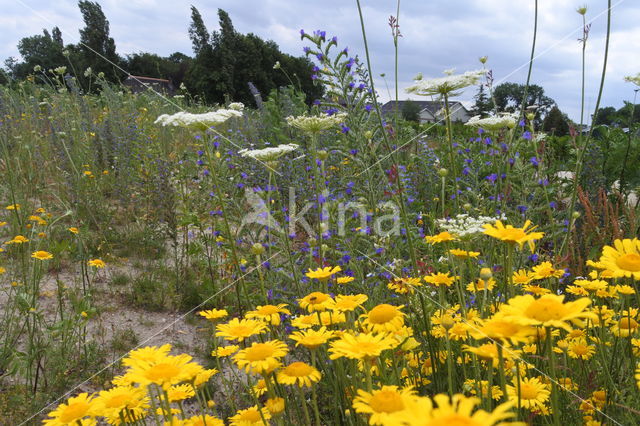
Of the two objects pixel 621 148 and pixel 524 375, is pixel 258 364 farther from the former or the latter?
pixel 621 148

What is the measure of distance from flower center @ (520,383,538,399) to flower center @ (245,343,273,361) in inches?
27.4

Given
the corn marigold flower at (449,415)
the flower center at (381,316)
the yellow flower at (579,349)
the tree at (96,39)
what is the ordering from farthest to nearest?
the tree at (96,39)
the yellow flower at (579,349)
the flower center at (381,316)
the corn marigold flower at (449,415)

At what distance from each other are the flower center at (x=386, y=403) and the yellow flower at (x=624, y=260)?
0.63m

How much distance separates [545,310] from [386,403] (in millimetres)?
321

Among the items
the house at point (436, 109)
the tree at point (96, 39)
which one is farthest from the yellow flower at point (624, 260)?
the tree at point (96, 39)

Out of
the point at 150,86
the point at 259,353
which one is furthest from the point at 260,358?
the point at 150,86

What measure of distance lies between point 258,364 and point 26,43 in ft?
111

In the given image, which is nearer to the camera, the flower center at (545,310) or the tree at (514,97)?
the flower center at (545,310)

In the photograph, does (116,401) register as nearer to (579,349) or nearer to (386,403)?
(386,403)

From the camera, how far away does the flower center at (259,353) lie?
1.08 m

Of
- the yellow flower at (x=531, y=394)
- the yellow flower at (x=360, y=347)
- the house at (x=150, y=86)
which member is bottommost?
the yellow flower at (x=531, y=394)

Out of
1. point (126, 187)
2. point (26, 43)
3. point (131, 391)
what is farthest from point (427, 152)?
point (26, 43)

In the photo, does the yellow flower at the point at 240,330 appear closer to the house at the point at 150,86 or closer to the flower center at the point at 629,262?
the flower center at the point at 629,262

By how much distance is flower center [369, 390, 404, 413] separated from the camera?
0.79 meters
